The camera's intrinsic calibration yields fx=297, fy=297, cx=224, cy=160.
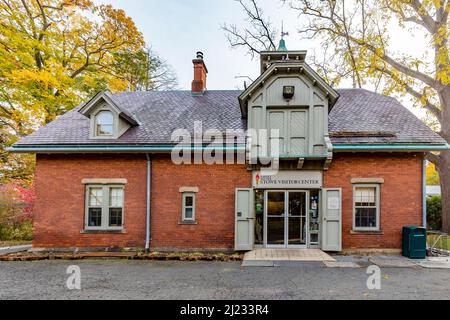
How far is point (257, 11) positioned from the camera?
71.3 ft

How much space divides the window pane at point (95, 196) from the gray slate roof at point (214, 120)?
1.97 meters

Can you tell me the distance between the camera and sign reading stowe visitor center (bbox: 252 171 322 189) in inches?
451

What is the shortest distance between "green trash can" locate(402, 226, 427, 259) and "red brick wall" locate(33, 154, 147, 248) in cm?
996

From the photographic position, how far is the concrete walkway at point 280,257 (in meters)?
9.94

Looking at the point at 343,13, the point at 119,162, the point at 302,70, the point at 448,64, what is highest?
the point at 343,13

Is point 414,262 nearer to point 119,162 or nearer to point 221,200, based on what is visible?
point 221,200

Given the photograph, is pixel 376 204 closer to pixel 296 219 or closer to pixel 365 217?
pixel 365 217

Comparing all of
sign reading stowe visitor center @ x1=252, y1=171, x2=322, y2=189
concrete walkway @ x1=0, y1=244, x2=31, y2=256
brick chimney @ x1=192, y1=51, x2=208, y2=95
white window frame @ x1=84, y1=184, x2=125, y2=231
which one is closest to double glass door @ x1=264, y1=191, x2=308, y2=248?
sign reading stowe visitor center @ x1=252, y1=171, x2=322, y2=189

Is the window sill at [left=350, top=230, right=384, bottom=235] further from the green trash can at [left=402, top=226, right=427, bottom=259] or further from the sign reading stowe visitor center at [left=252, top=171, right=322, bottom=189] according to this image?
the sign reading stowe visitor center at [left=252, top=171, right=322, bottom=189]

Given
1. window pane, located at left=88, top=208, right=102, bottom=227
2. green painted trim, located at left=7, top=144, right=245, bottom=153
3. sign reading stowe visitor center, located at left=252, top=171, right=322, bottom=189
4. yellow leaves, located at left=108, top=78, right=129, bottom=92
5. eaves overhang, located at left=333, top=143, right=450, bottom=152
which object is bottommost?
window pane, located at left=88, top=208, right=102, bottom=227

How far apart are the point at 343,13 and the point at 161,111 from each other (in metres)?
12.9

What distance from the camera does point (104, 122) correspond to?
12.6m

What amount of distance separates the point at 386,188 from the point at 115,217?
10710mm
